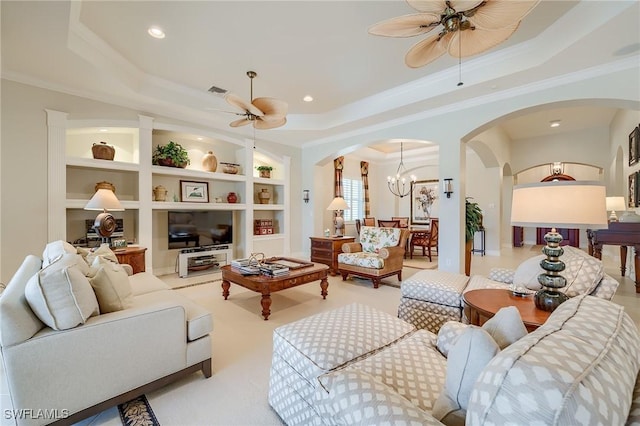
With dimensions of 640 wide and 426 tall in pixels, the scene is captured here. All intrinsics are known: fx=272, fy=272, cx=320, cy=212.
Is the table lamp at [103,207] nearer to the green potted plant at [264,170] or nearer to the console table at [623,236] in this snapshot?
the green potted plant at [264,170]

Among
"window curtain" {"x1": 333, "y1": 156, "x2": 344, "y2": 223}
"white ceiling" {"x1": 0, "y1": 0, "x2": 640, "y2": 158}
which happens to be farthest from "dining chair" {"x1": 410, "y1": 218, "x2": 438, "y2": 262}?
"white ceiling" {"x1": 0, "y1": 0, "x2": 640, "y2": 158}

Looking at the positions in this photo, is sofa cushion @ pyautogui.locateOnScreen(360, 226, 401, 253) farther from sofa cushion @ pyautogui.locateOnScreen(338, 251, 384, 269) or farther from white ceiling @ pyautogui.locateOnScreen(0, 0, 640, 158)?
white ceiling @ pyautogui.locateOnScreen(0, 0, 640, 158)

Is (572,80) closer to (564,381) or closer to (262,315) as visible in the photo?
(564,381)

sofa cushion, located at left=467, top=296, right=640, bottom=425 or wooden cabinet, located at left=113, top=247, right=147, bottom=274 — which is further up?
sofa cushion, located at left=467, top=296, right=640, bottom=425

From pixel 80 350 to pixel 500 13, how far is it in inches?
129

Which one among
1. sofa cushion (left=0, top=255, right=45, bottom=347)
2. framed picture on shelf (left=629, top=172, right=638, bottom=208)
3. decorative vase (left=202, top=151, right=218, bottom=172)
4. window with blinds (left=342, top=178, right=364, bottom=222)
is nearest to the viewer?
sofa cushion (left=0, top=255, right=45, bottom=347)

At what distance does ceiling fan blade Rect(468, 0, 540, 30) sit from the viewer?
1694mm

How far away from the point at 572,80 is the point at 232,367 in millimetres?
4954

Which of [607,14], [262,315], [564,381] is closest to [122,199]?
[262,315]

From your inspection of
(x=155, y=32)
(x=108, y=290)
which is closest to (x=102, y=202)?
(x=155, y=32)

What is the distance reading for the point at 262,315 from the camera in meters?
3.12

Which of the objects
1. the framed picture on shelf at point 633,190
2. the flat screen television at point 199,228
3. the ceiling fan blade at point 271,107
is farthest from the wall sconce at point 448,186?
the flat screen television at point 199,228

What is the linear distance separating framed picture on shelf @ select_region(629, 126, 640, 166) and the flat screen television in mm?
7312

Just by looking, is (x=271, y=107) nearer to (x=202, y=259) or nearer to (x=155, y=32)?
(x=155, y=32)
